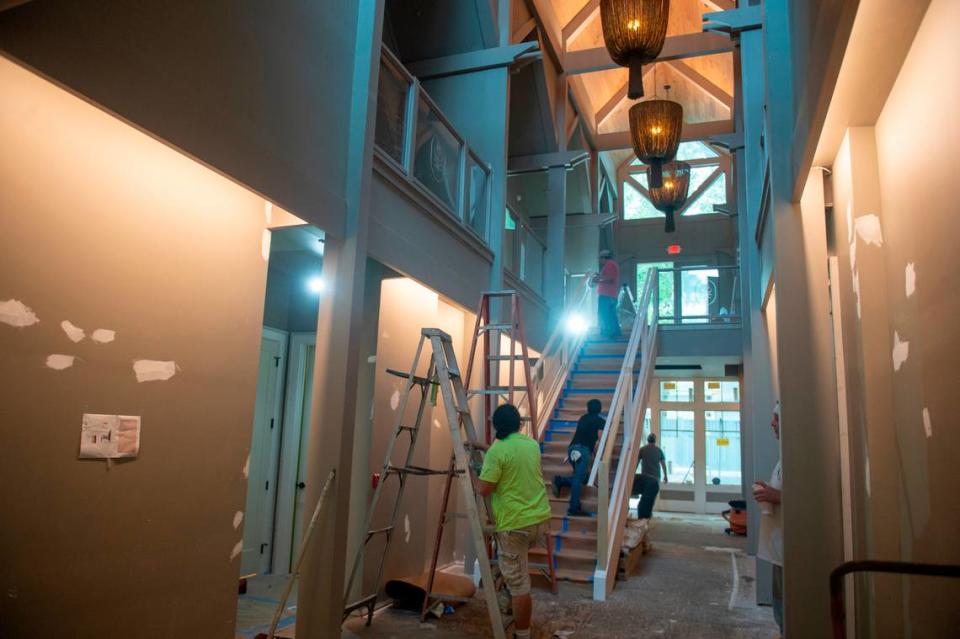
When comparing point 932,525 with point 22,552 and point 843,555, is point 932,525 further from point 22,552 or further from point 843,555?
point 22,552

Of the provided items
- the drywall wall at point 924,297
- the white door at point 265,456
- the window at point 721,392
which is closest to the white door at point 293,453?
the white door at point 265,456

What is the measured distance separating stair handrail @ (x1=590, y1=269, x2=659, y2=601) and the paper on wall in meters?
4.39

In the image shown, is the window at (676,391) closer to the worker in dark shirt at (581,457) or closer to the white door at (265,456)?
the worker in dark shirt at (581,457)

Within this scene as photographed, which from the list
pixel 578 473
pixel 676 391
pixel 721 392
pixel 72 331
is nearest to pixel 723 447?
pixel 721 392

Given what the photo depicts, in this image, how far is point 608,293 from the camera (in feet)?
37.1

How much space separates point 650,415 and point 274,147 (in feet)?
44.4

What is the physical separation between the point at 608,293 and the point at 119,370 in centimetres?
862

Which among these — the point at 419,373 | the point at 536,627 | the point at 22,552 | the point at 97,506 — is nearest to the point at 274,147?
the point at 97,506

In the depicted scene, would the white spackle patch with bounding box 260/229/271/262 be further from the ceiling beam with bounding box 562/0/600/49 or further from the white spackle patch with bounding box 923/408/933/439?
the ceiling beam with bounding box 562/0/600/49

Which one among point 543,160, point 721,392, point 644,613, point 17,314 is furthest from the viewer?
point 721,392

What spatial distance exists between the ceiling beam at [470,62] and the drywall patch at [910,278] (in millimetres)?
6596

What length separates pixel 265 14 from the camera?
4.33 m

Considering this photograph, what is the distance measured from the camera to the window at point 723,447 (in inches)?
622

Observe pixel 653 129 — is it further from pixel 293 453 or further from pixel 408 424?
pixel 293 453
